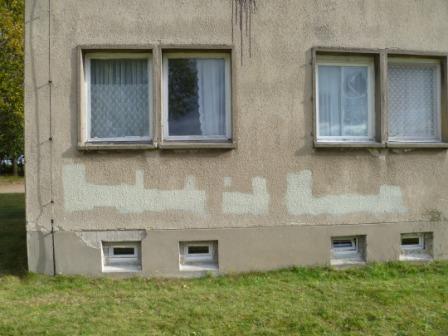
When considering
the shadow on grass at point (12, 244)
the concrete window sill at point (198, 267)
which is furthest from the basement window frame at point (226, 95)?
the shadow on grass at point (12, 244)

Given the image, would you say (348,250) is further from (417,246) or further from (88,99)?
(88,99)

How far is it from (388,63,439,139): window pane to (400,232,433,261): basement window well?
1.34m

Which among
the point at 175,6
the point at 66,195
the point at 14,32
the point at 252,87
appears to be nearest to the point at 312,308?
the point at 252,87

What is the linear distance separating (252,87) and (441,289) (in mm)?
3185

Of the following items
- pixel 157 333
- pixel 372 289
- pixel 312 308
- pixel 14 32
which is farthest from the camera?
pixel 14 32

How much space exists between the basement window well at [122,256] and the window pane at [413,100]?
12.1 ft

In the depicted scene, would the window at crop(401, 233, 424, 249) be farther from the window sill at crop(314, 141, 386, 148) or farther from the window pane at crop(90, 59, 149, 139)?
the window pane at crop(90, 59, 149, 139)

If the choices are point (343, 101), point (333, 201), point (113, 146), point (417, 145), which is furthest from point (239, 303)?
point (417, 145)

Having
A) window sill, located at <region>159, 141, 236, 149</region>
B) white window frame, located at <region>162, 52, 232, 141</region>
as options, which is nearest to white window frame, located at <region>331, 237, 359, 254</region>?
window sill, located at <region>159, 141, 236, 149</region>

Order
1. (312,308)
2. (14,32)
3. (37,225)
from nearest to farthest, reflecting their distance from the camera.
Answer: (312,308), (37,225), (14,32)

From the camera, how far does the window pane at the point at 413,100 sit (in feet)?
20.5

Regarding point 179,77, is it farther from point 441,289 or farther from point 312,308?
point 441,289

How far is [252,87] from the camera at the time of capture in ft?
18.9

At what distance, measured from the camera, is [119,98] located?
5848 millimetres
